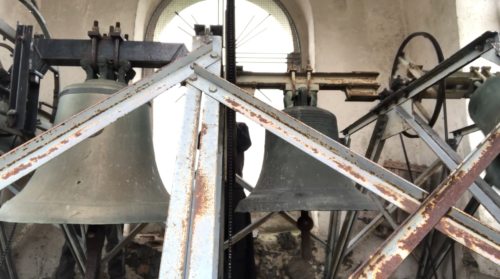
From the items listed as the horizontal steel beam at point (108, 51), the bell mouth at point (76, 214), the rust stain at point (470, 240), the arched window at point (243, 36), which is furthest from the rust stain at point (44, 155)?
the arched window at point (243, 36)

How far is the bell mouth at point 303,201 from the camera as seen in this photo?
2.83ft

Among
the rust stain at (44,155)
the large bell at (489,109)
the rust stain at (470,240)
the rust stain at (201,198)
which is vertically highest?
the large bell at (489,109)

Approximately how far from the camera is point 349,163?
0.67 m

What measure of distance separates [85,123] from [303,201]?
1.53 ft

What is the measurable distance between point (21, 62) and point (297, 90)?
0.71 m

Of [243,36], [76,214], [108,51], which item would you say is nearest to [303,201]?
[76,214]

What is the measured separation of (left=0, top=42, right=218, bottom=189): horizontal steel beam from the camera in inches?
26.3

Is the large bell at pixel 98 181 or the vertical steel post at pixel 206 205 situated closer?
the vertical steel post at pixel 206 205

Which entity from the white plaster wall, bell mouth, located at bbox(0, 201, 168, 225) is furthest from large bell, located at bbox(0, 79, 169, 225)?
the white plaster wall

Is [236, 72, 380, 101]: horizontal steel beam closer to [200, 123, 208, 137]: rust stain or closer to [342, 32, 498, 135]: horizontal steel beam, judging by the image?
[342, 32, 498, 135]: horizontal steel beam

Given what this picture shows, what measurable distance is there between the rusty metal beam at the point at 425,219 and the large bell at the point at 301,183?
0.84 ft

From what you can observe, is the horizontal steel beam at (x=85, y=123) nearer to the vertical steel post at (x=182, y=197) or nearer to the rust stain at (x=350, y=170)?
the vertical steel post at (x=182, y=197)

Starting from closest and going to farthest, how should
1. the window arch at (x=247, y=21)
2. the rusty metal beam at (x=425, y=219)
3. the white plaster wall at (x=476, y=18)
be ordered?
the rusty metal beam at (x=425, y=219) → the white plaster wall at (x=476, y=18) → the window arch at (x=247, y=21)

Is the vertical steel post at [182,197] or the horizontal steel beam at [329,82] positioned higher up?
the horizontal steel beam at [329,82]
